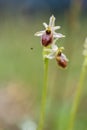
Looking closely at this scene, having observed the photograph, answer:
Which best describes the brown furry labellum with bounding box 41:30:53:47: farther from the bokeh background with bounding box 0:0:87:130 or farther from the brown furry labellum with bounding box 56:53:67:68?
the bokeh background with bounding box 0:0:87:130

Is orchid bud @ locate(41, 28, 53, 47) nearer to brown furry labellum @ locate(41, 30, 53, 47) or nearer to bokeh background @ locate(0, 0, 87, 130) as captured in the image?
brown furry labellum @ locate(41, 30, 53, 47)

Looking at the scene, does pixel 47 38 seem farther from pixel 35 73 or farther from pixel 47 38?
pixel 35 73

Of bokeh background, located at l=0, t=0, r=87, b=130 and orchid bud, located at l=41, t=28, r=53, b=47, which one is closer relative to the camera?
orchid bud, located at l=41, t=28, r=53, b=47

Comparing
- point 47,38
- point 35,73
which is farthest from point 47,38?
point 35,73

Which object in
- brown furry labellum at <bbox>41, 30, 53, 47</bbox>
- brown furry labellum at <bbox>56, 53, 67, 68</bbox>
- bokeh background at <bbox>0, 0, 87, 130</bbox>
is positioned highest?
brown furry labellum at <bbox>41, 30, 53, 47</bbox>

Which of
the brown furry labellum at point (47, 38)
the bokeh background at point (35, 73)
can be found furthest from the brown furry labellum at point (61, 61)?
the bokeh background at point (35, 73)

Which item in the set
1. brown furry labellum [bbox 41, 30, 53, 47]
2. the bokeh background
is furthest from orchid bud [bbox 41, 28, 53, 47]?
the bokeh background

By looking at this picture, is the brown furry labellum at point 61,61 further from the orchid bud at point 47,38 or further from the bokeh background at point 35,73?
the bokeh background at point 35,73

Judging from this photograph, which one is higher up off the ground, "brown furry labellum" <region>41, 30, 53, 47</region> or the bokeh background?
"brown furry labellum" <region>41, 30, 53, 47</region>
